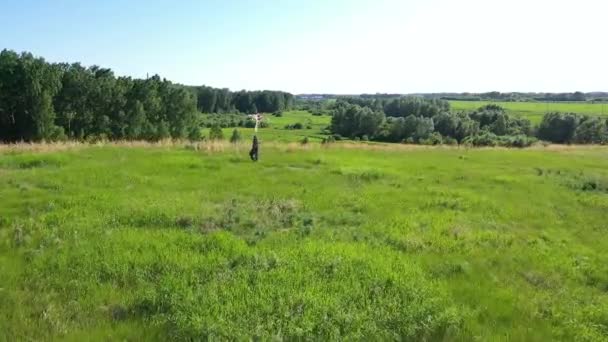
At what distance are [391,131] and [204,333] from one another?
89.5 meters

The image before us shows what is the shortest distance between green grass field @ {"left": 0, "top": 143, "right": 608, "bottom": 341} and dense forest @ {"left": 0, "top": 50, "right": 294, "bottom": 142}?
2869cm

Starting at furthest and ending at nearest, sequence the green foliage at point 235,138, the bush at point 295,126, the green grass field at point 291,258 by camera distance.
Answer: the bush at point 295,126 → the green foliage at point 235,138 → the green grass field at point 291,258

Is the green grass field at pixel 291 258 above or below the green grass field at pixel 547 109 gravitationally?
below

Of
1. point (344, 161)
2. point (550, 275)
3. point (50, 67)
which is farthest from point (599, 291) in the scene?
point (50, 67)

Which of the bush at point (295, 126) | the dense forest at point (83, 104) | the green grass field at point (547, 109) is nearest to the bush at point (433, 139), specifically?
the bush at point (295, 126)

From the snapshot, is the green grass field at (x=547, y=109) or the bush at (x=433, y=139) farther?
the green grass field at (x=547, y=109)

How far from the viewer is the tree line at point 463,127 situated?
83750mm

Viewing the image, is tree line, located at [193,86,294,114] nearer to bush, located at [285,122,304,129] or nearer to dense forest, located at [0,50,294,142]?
bush, located at [285,122,304,129]

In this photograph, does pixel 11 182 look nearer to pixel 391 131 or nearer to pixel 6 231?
pixel 6 231

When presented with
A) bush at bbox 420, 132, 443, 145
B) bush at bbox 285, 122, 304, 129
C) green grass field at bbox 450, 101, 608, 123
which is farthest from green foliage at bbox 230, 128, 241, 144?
green grass field at bbox 450, 101, 608, 123

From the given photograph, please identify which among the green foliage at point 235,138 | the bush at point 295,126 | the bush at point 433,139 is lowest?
the bush at point 433,139

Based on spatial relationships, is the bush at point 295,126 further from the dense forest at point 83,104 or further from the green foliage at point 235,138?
the green foliage at point 235,138

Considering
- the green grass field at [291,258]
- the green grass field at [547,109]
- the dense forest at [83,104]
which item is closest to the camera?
the green grass field at [291,258]

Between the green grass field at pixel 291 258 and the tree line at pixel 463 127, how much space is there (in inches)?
2614
